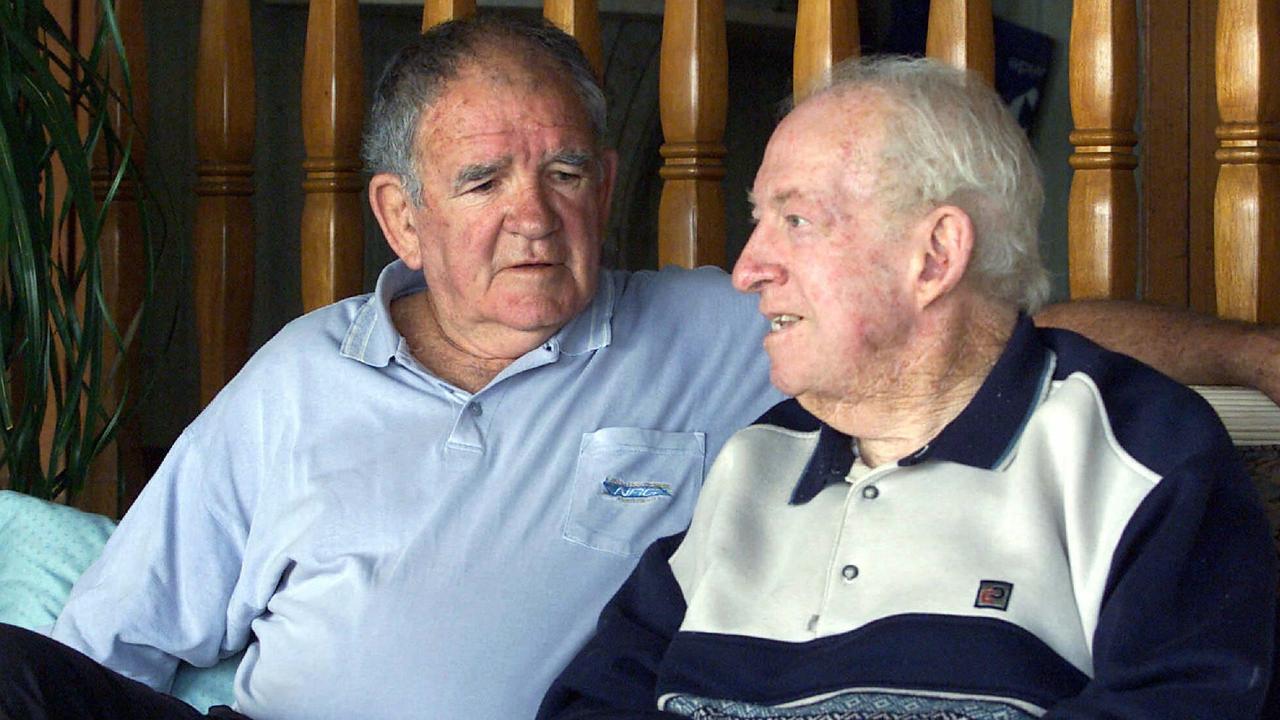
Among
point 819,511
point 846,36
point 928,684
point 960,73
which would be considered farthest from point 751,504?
point 846,36

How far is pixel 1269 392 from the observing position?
67.6 inches

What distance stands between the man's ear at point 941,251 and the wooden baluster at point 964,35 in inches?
30.1

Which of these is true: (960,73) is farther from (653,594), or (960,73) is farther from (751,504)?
(653,594)

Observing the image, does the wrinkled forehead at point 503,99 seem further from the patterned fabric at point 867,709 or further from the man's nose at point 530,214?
the patterned fabric at point 867,709

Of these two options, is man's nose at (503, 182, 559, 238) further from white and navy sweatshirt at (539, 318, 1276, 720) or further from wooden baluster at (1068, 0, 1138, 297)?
wooden baluster at (1068, 0, 1138, 297)

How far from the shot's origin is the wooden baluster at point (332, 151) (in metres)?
2.50

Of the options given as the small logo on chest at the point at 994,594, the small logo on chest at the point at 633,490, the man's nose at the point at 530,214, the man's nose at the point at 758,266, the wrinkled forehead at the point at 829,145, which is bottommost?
the small logo on chest at the point at 994,594

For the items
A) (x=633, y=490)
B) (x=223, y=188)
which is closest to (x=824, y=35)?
(x=633, y=490)

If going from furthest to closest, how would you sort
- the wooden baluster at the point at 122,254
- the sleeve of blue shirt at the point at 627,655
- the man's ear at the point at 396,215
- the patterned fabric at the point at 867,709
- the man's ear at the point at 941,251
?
the wooden baluster at the point at 122,254 → the man's ear at the point at 396,215 → the sleeve of blue shirt at the point at 627,655 → the man's ear at the point at 941,251 → the patterned fabric at the point at 867,709

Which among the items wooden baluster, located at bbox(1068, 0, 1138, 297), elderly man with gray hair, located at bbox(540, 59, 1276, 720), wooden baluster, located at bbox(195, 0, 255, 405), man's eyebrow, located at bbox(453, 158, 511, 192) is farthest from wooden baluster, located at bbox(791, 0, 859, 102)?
wooden baluster, located at bbox(195, 0, 255, 405)

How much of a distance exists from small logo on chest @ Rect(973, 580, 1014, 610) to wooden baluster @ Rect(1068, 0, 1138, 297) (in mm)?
885

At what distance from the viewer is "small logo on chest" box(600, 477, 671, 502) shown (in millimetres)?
1882

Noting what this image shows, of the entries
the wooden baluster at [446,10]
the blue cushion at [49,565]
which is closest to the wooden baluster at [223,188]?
the wooden baluster at [446,10]

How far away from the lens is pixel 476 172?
6.30 ft
